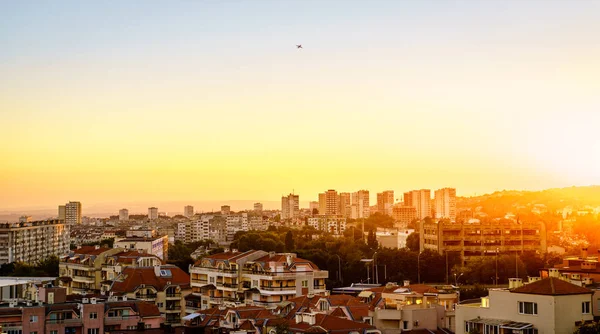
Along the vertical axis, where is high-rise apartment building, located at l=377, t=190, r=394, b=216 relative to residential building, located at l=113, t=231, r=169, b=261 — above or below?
above

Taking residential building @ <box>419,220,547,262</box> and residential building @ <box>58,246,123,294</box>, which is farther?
residential building @ <box>419,220,547,262</box>

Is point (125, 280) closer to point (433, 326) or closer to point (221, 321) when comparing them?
point (221, 321)

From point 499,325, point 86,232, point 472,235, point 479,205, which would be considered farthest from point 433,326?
point 479,205

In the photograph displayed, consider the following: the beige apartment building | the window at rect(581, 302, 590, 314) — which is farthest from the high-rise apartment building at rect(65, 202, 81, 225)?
the window at rect(581, 302, 590, 314)

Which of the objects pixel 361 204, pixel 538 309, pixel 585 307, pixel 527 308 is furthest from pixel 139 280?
pixel 361 204

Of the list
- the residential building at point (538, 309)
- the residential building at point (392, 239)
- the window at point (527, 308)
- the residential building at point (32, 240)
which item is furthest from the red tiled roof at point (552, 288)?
the residential building at point (32, 240)

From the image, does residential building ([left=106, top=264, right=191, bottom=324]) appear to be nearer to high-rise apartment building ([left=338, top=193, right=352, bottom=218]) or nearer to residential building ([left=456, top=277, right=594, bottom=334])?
residential building ([left=456, top=277, right=594, bottom=334])

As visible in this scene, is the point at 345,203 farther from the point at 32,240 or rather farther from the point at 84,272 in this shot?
the point at 84,272

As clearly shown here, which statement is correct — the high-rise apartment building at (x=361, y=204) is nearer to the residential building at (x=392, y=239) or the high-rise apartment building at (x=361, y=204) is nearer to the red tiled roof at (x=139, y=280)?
the residential building at (x=392, y=239)
